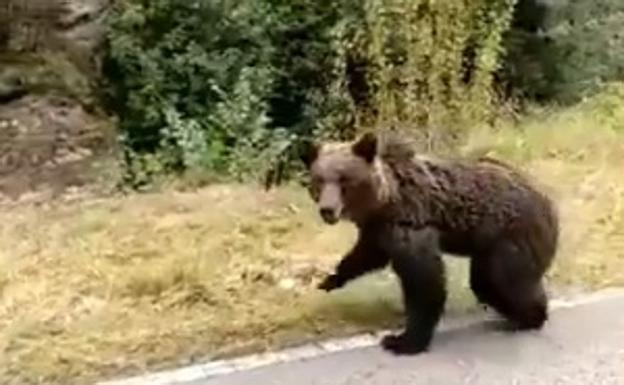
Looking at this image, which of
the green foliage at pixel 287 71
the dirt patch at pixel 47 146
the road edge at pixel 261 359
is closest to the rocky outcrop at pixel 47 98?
the dirt patch at pixel 47 146

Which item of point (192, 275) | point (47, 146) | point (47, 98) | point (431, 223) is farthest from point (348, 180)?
point (47, 98)

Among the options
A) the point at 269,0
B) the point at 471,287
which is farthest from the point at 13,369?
the point at 269,0

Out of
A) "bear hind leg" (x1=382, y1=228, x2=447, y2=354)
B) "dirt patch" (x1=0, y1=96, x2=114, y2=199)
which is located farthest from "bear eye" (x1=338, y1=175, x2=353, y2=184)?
"dirt patch" (x1=0, y1=96, x2=114, y2=199)

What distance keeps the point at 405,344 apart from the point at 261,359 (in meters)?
0.50

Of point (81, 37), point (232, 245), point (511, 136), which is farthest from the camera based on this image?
point (81, 37)

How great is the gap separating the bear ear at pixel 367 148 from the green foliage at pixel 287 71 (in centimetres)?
391

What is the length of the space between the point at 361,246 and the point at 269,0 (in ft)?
16.9

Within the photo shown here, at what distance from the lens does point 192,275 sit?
5.65 metres

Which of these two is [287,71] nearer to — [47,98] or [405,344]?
[47,98]

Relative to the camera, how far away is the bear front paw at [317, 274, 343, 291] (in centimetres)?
534

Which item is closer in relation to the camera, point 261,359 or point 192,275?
point 261,359

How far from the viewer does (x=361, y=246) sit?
203 inches

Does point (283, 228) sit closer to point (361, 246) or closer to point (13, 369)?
point (361, 246)

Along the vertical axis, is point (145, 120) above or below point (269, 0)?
below
